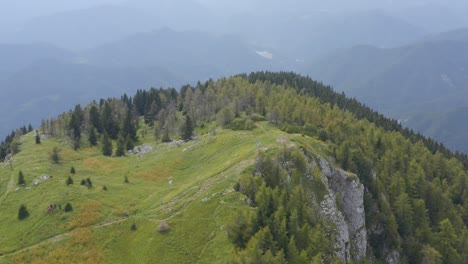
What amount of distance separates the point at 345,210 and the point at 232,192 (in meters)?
30.7

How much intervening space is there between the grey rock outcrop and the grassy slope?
40.9 feet

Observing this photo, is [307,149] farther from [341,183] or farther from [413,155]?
[413,155]

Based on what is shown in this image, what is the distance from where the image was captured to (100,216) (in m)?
74.2

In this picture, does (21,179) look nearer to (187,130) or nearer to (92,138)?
(92,138)

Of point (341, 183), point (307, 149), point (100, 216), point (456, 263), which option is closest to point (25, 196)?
point (100, 216)

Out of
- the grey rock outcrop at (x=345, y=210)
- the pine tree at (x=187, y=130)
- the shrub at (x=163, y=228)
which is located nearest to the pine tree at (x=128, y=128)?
the pine tree at (x=187, y=130)

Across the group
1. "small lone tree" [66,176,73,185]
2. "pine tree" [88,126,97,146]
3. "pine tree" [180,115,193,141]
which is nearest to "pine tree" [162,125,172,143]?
"pine tree" [180,115,193,141]

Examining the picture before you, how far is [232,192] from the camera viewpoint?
7219 centimetres

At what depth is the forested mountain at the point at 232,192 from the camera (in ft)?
210

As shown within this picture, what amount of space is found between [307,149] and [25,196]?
204 ft

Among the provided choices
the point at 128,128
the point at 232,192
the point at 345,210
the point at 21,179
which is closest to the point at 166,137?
the point at 128,128

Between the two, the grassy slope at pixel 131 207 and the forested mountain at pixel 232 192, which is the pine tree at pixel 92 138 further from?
the grassy slope at pixel 131 207

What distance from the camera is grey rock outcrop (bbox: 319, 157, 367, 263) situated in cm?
7650

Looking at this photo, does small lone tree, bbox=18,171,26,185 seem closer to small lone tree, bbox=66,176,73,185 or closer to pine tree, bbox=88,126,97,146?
small lone tree, bbox=66,176,73,185
